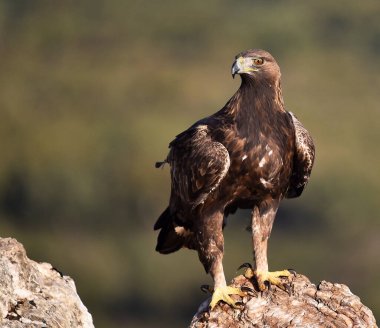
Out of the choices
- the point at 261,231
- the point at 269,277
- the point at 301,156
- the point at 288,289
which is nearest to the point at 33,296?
the point at 288,289

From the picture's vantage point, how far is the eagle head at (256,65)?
1492cm

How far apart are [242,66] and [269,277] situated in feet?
10.1

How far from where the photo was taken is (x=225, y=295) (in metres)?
14.8

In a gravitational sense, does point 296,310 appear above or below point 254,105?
below

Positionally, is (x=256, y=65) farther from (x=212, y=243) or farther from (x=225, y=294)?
(x=225, y=294)

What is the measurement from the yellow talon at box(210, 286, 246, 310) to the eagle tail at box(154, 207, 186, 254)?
177cm

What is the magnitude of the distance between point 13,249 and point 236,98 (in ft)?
14.7

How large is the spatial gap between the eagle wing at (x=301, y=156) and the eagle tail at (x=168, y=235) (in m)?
1.93

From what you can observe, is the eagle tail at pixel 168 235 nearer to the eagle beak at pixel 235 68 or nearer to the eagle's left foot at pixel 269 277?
the eagle's left foot at pixel 269 277

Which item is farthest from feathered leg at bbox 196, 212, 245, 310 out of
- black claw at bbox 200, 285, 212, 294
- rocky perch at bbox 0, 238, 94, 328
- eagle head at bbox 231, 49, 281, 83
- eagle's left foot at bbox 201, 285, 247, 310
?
rocky perch at bbox 0, 238, 94, 328

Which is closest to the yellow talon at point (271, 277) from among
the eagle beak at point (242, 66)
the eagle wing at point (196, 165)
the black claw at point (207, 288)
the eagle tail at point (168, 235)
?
the black claw at point (207, 288)

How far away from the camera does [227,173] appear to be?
49.8 feet

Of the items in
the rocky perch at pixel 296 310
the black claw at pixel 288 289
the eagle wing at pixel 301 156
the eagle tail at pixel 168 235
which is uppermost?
the eagle wing at pixel 301 156

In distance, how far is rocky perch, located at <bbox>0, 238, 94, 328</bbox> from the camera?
38.6ft
